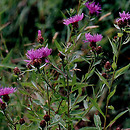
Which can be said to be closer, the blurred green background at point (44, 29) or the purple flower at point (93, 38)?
the purple flower at point (93, 38)

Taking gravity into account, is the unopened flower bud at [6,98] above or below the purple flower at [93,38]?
below

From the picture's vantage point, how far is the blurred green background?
135 centimetres

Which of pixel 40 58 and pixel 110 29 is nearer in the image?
pixel 40 58

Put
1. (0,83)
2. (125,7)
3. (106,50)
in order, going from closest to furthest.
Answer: (0,83) → (106,50) → (125,7)

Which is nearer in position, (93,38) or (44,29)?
(93,38)

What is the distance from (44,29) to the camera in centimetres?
185

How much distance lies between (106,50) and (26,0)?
115cm

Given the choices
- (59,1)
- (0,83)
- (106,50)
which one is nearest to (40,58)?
(0,83)

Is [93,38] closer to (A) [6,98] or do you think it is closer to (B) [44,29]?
(A) [6,98]

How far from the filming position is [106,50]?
1.34 meters

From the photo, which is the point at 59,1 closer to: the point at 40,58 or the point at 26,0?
the point at 26,0

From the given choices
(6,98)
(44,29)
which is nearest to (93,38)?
(6,98)

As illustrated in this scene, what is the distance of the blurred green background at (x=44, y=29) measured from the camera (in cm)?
135

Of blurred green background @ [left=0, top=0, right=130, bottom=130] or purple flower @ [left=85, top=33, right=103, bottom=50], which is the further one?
blurred green background @ [left=0, top=0, right=130, bottom=130]
